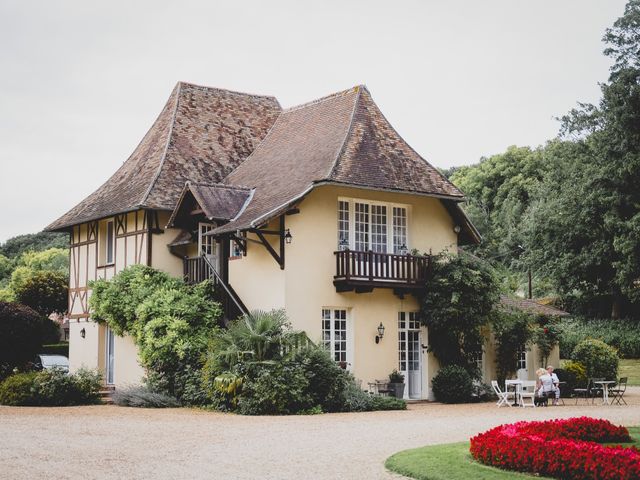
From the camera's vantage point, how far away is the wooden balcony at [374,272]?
78.6 ft

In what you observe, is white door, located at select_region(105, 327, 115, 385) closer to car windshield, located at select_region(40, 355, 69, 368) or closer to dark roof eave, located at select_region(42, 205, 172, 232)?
dark roof eave, located at select_region(42, 205, 172, 232)

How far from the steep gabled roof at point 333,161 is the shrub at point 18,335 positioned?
8976mm

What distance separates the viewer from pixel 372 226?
1008 inches

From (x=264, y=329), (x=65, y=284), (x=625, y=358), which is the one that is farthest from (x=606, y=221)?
(x=65, y=284)

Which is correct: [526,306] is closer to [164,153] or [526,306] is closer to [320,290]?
[320,290]

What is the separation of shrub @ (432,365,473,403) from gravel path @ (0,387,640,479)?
7.39 ft

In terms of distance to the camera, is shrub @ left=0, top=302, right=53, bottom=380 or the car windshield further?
the car windshield

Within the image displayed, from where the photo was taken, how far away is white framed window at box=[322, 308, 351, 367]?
24312 millimetres

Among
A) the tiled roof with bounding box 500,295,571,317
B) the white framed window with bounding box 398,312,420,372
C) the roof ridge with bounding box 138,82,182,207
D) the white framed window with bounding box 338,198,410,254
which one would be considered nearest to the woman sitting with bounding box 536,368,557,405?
the white framed window with bounding box 398,312,420,372

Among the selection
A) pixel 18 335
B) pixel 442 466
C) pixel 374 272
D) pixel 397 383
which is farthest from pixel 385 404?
pixel 18 335

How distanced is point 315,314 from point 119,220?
8.03m

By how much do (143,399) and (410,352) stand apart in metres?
7.93

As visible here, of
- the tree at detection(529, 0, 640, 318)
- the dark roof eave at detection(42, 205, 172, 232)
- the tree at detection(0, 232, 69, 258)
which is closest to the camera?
the dark roof eave at detection(42, 205, 172, 232)

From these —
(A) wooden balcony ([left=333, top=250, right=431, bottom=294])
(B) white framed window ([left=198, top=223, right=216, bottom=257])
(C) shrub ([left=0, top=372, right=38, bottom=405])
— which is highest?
(B) white framed window ([left=198, top=223, right=216, bottom=257])
